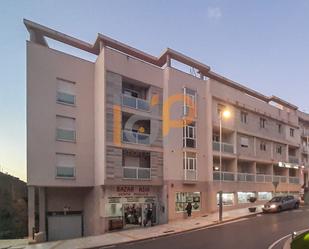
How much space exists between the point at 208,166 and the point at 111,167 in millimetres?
11030

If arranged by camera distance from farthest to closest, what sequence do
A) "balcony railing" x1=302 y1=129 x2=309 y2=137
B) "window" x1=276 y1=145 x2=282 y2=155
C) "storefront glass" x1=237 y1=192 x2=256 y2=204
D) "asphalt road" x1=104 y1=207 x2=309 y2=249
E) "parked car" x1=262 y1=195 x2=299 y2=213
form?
"balcony railing" x1=302 y1=129 x2=309 y2=137 < "window" x1=276 y1=145 x2=282 y2=155 < "storefront glass" x1=237 y1=192 x2=256 y2=204 < "parked car" x1=262 y1=195 x2=299 y2=213 < "asphalt road" x1=104 y1=207 x2=309 y2=249

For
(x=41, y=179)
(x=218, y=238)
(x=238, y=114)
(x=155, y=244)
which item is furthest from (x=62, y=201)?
(x=238, y=114)

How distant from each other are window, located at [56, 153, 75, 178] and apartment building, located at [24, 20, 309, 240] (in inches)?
3.0

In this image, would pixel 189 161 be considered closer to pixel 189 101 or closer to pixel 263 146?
pixel 189 101

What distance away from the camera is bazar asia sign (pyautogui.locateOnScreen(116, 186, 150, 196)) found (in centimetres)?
3112

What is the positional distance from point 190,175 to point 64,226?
1158cm

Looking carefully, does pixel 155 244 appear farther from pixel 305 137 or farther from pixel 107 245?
pixel 305 137

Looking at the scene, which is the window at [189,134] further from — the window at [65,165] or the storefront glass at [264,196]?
the storefront glass at [264,196]

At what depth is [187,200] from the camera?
3522cm

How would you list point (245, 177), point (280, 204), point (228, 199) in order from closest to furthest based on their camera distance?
point (280, 204)
point (228, 199)
point (245, 177)

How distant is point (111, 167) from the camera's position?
99.5 ft

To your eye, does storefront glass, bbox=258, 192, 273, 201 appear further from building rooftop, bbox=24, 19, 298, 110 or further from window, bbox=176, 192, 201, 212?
building rooftop, bbox=24, 19, 298, 110

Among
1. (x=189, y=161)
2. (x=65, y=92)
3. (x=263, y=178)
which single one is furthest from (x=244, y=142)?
(x=65, y=92)

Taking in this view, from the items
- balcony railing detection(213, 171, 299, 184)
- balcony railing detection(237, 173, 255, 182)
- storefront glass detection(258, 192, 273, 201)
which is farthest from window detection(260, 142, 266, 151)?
storefront glass detection(258, 192, 273, 201)
